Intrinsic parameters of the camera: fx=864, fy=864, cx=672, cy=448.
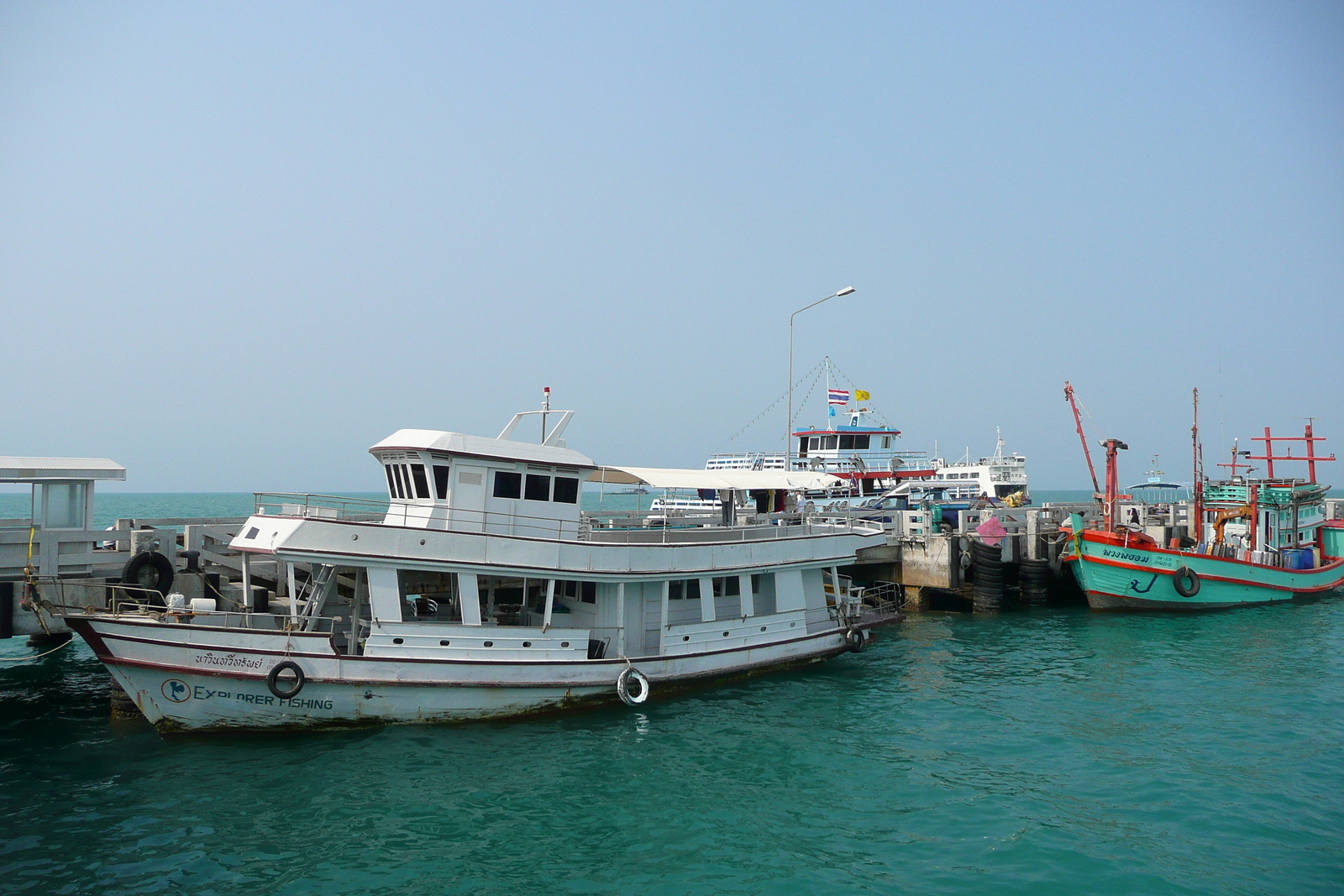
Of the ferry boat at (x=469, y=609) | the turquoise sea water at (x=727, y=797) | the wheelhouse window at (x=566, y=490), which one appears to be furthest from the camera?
the wheelhouse window at (x=566, y=490)

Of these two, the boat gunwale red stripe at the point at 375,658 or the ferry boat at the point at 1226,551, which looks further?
the ferry boat at the point at 1226,551

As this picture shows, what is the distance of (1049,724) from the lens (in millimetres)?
16000

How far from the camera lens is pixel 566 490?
17.6m

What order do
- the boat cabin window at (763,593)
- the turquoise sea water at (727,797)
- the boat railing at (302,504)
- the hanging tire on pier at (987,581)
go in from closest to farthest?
1. the turquoise sea water at (727,797)
2. the boat railing at (302,504)
3. the boat cabin window at (763,593)
4. the hanging tire on pier at (987,581)

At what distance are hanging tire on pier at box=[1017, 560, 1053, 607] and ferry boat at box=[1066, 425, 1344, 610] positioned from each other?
0.95m

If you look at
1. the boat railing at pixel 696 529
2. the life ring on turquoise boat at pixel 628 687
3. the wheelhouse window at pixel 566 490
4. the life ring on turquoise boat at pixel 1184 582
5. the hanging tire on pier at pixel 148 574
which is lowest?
the life ring on turquoise boat at pixel 628 687

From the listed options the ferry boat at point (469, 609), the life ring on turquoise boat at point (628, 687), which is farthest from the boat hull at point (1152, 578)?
the life ring on turquoise boat at point (628, 687)

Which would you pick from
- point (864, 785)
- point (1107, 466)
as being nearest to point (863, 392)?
point (1107, 466)

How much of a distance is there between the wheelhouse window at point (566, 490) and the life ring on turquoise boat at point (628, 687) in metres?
3.56

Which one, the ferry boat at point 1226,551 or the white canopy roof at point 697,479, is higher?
the white canopy roof at point 697,479

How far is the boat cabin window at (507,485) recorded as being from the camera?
1667 cm

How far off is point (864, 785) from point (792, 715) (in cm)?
345

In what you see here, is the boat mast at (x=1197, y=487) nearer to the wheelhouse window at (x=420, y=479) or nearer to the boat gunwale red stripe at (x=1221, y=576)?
the boat gunwale red stripe at (x=1221, y=576)

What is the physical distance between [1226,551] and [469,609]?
27.8 m
